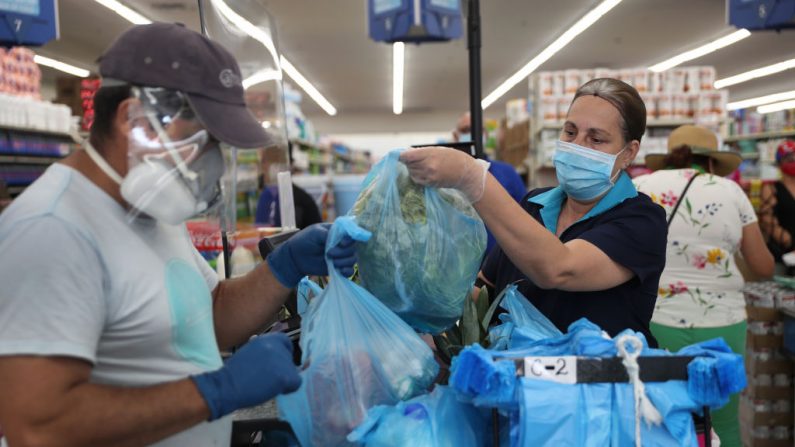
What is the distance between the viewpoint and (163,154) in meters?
1.09

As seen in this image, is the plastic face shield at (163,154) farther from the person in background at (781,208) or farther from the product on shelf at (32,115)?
the product on shelf at (32,115)

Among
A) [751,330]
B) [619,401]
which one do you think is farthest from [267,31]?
[751,330]

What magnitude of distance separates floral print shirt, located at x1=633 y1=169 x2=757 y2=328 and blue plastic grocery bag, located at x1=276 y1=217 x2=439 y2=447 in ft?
7.14

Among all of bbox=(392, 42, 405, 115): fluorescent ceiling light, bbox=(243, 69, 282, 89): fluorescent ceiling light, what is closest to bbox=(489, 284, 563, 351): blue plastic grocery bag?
bbox=(243, 69, 282, 89): fluorescent ceiling light

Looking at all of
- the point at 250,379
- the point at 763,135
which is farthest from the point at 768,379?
the point at 763,135

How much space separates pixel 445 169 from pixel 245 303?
0.56 m

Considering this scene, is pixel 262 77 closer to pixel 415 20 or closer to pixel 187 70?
pixel 187 70

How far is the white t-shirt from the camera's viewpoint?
0.94m

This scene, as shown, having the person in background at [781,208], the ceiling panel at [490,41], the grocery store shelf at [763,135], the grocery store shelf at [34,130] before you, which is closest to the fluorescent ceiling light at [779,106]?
the ceiling panel at [490,41]

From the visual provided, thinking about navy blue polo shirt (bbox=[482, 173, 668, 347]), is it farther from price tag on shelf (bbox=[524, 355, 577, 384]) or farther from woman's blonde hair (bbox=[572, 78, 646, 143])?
price tag on shelf (bbox=[524, 355, 577, 384])

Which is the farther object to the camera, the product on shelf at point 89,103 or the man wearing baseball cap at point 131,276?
the product on shelf at point 89,103

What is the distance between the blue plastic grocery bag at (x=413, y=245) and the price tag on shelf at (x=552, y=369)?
1.05 ft

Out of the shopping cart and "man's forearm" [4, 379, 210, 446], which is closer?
"man's forearm" [4, 379, 210, 446]

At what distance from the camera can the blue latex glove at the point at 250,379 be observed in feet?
3.47
